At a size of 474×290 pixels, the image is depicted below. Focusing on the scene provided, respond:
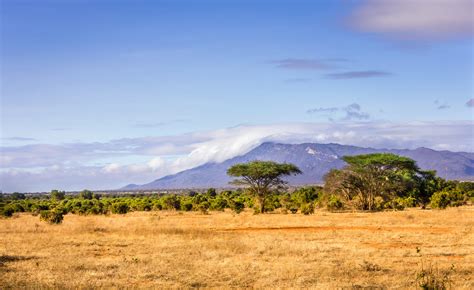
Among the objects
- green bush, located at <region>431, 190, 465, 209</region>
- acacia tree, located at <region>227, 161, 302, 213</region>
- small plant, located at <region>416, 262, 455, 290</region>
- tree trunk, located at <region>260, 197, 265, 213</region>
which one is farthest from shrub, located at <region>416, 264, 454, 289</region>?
acacia tree, located at <region>227, 161, 302, 213</region>

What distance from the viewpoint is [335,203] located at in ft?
207

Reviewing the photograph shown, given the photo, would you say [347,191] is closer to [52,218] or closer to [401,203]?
[401,203]

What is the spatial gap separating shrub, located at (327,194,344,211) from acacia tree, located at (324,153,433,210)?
91 centimetres

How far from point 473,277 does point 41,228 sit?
2704 cm

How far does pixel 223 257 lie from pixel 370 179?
4469 centimetres

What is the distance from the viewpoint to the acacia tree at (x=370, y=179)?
64081 mm

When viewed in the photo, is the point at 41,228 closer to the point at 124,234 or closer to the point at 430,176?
the point at 124,234

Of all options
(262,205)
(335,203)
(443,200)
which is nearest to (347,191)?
(335,203)

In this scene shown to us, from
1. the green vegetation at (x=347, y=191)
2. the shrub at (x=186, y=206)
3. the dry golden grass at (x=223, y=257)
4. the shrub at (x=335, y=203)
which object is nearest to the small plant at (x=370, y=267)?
the dry golden grass at (x=223, y=257)

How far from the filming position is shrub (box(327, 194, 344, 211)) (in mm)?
62188

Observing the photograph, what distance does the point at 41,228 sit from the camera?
119 feet

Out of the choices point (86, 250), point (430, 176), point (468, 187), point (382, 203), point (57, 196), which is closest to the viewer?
point (86, 250)

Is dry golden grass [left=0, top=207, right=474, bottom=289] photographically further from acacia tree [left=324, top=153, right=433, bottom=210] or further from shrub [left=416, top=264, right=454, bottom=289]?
acacia tree [left=324, top=153, right=433, bottom=210]

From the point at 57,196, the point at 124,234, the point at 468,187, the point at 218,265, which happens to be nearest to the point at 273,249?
the point at 218,265
